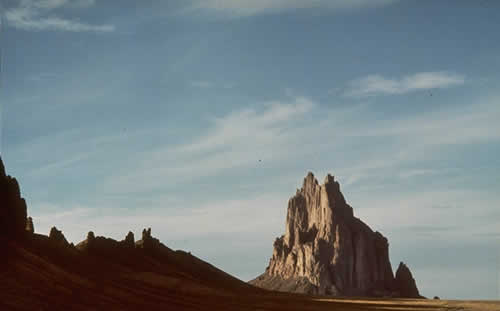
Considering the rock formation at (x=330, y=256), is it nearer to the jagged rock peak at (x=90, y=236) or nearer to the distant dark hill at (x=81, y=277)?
the distant dark hill at (x=81, y=277)

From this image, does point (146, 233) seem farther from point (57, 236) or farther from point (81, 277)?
point (81, 277)

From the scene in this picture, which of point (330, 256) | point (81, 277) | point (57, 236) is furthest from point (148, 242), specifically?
point (330, 256)

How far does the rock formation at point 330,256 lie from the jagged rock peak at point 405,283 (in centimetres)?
23

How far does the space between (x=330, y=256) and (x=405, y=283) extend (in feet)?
59.8

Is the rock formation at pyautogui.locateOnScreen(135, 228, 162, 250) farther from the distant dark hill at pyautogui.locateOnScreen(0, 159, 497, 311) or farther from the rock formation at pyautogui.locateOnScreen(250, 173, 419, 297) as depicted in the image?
the rock formation at pyautogui.locateOnScreen(250, 173, 419, 297)

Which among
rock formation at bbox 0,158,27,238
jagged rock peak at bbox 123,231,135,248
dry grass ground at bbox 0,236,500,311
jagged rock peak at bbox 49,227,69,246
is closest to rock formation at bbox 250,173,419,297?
jagged rock peak at bbox 123,231,135,248

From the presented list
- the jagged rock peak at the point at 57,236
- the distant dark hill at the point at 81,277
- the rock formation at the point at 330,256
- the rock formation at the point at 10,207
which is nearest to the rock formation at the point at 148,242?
the distant dark hill at the point at 81,277

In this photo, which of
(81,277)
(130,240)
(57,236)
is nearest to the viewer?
(81,277)

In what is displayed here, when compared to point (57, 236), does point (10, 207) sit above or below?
below

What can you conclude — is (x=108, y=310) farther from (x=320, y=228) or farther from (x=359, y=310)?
(x=320, y=228)

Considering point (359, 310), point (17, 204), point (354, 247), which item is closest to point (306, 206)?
point (354, 247)

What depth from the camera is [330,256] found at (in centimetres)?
16000

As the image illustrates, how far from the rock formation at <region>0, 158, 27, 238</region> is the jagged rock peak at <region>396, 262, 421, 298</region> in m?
115

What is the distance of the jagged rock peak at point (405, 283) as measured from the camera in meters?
150
